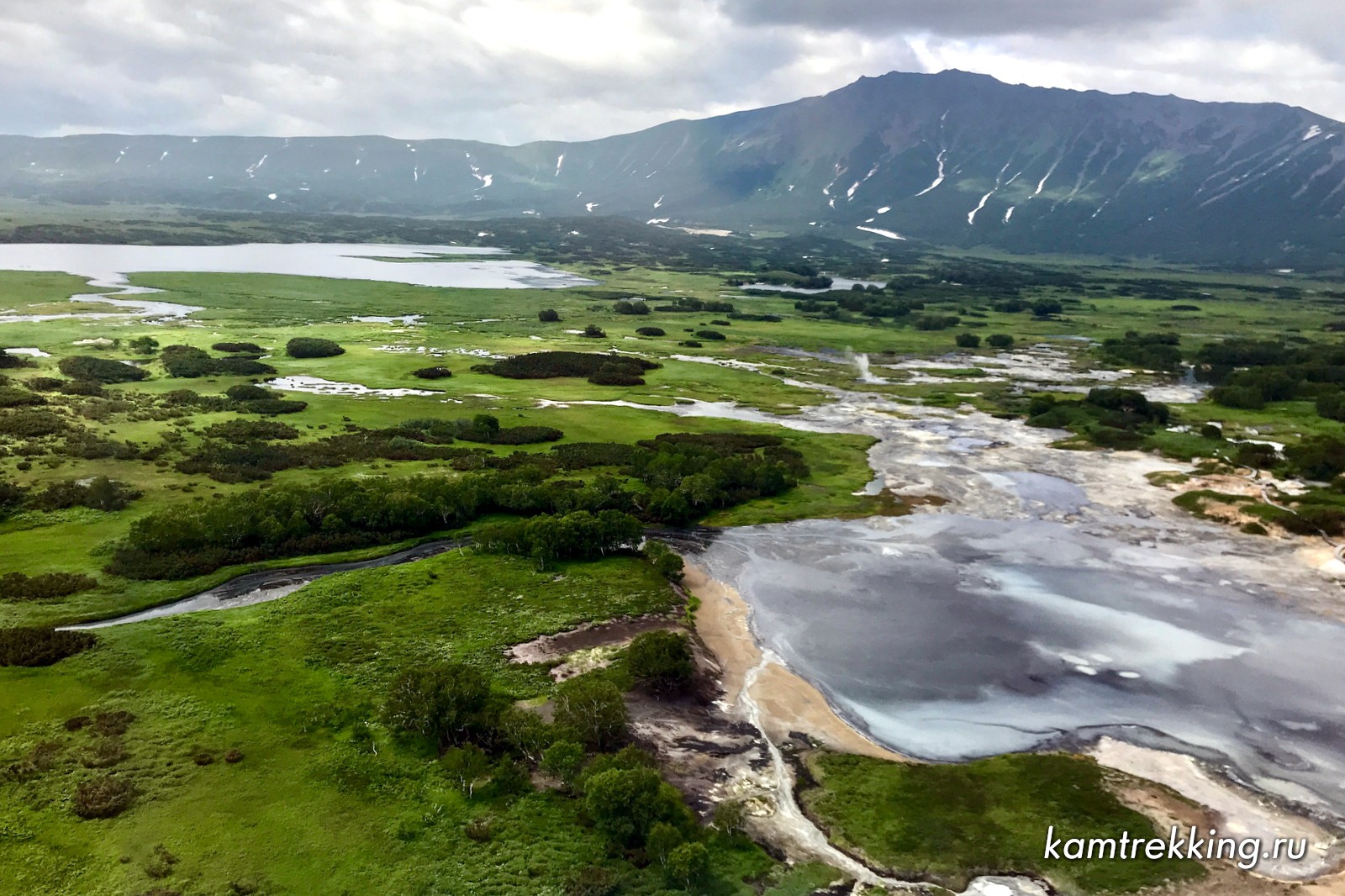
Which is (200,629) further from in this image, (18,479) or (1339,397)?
(1339,397)

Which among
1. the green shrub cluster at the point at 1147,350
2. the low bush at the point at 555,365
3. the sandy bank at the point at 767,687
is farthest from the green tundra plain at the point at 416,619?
the green shrub cluster at the point at 1147,350

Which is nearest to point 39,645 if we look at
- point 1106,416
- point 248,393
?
point 248,393

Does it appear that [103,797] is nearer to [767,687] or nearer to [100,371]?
[767,687]

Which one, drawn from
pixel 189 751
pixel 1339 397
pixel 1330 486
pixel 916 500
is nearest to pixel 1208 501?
pixel 1330 486

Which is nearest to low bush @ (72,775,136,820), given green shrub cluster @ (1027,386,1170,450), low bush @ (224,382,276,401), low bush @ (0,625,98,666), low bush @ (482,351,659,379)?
low bush @ (0,625,98,666)

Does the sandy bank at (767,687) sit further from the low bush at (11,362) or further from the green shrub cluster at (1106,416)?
the low bush at (11,362)

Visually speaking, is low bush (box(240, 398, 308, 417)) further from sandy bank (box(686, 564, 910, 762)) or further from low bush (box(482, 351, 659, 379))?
sandy bank (box(686, 564, 910, 762))
